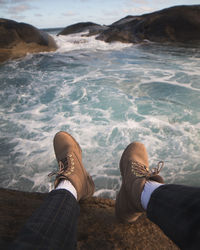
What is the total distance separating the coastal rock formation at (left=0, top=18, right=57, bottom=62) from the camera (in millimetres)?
7934

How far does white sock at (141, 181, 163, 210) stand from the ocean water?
2.43 feet

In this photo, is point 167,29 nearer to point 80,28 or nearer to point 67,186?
point 80,28

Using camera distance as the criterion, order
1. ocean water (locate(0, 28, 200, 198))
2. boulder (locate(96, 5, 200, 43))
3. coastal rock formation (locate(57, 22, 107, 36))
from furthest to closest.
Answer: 1. coastal rock formation (locate(57, 22, 107, 36))
2. boulder (locate(96, 5, 200, 43))
3. ocean water (locate(0, 28, 200, 198))

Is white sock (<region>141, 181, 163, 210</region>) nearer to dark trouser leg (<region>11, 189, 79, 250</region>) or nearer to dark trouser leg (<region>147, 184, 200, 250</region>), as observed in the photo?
dark trouser leg (<region>147, 184, 200, 250</region>)

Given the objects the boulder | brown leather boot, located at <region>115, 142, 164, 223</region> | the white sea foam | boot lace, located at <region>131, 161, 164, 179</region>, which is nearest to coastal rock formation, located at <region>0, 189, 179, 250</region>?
brown leather boot, located at <region>115, 142, 164, 223</region>

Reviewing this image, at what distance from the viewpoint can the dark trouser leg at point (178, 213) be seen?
0.73 metres

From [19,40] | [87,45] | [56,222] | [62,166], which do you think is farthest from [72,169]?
[87,45]

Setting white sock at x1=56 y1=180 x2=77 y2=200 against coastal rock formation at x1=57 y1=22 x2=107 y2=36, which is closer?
white sock at x1=56 y1=180 x2=77 y2=200

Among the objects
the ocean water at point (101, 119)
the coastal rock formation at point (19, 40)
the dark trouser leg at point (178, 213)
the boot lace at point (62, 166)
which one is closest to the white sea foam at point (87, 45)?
the coastal rock formation at point (19, 40)

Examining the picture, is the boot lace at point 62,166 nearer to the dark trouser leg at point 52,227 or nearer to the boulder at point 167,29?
the dark trouser leg at point 52,227

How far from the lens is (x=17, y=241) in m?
0.73

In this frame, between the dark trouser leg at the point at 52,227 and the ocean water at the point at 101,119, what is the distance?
92 cm

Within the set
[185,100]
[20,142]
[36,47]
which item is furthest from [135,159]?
[36,47]

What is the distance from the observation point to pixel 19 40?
27.5ft
